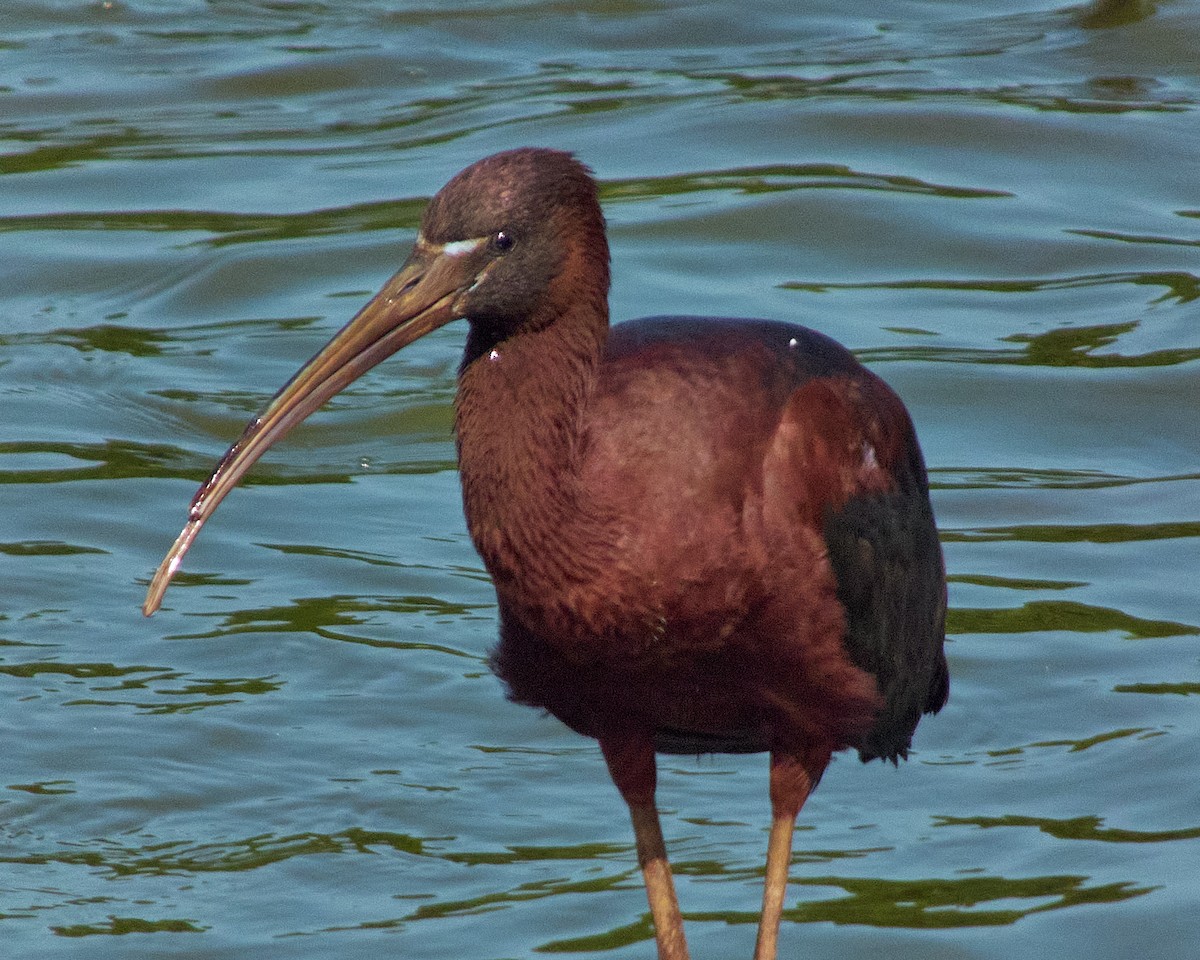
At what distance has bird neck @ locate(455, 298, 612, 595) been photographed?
513cm

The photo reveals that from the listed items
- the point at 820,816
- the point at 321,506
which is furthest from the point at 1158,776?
the point at 321,506

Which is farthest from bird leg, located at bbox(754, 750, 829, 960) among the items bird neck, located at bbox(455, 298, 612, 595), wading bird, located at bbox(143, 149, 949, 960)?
bird neck, located at bbox(455, 298, 612, 595)

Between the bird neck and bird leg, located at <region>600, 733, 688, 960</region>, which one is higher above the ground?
the bird neck

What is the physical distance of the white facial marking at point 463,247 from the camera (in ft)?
16.7

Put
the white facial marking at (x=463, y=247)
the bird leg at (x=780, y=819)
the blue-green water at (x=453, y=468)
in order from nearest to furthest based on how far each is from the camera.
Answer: the white facial marking at (x=463, y=247) < the bird leg at (x=780, y=819) < the blue-green water at (x=453, y=468)

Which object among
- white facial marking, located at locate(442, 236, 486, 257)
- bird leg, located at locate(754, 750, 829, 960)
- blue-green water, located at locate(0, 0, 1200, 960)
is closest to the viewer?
white facial marking, located at locate(442, 236, 486, 257)

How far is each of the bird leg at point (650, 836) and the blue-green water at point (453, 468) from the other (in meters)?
0.29

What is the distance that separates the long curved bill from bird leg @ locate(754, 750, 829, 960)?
5.10 feet

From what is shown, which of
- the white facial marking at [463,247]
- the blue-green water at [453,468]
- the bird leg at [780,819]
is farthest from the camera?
the blue-green water at [453,468]

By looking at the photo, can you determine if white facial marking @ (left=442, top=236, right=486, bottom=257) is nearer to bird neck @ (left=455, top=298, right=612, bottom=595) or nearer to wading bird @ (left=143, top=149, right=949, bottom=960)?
wading bird @ (left=143, top=149, right=949, bottom=960)

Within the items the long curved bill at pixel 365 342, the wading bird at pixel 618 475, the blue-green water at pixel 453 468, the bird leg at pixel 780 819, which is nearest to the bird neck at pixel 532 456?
the wading bird at pixel 618 475

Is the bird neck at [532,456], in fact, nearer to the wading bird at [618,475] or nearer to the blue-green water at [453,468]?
the wading bird at [618,475]

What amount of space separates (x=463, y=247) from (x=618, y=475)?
0.62 meters

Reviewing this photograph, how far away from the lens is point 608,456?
5.22 metres
